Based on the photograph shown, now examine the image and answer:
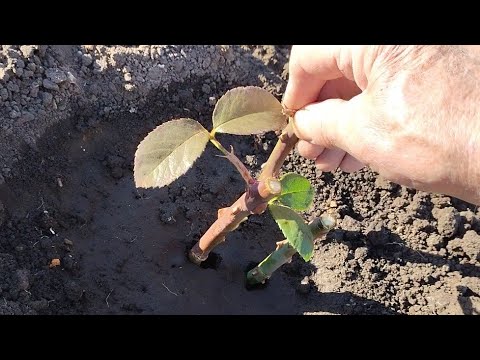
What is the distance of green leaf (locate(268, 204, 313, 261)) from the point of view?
1.15 metres

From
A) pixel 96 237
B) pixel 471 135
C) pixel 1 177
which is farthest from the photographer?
pixel 96 237

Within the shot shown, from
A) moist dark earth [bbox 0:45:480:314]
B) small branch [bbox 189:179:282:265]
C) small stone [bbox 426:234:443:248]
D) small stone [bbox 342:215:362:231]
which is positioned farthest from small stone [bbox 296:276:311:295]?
small stone [bbox 426:234:443:248]

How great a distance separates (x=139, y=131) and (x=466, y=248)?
1.25m

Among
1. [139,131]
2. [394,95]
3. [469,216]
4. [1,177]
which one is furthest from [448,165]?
[1,177]

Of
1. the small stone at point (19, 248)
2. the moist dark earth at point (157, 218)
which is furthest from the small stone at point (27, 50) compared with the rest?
the small stone at point (19, 248)

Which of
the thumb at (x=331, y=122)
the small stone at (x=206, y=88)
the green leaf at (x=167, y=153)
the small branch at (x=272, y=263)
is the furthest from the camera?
the small stone at (x=206, y=88)

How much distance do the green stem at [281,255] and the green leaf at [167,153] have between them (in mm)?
409

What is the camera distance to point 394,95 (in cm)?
118

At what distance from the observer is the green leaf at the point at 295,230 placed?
1.15 meters

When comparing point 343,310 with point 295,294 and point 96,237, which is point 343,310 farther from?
point 96,237

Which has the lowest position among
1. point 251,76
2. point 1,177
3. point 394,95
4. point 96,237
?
point 96,237

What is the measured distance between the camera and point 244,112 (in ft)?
4.10

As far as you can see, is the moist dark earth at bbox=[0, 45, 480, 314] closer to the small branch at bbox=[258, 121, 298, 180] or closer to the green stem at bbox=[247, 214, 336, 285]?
the green stem at bbox=[247, 214, 336, 285]

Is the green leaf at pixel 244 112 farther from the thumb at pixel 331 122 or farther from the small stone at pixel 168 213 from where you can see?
the small stone at pixel 168 213
